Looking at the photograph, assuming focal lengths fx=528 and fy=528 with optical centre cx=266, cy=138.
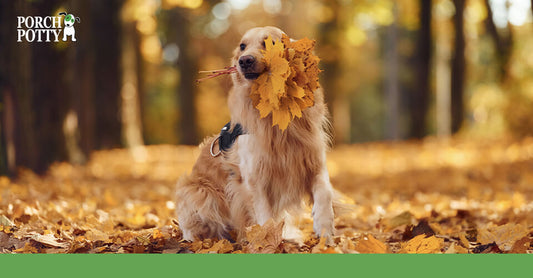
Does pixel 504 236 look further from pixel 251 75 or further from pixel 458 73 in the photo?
pixel 458 73

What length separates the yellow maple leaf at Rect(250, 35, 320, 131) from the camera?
3.17 meters

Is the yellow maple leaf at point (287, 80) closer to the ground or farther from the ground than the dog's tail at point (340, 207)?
farther from the ground

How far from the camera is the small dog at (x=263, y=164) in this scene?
3.43m

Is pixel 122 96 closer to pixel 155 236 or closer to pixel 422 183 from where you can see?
pixel 422 183

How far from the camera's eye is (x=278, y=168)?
3.52m

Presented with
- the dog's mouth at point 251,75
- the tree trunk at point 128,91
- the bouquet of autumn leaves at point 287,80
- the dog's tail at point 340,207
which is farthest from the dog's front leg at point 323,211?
the tree trunk at point 128,91

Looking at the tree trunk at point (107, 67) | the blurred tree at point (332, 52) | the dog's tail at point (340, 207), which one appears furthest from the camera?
the blurred tree at point (332, 52)

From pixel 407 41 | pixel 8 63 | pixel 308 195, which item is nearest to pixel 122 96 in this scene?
pixel 8 63

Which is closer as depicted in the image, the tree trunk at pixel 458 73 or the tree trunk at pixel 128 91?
the tree trunk at pixel 128 91

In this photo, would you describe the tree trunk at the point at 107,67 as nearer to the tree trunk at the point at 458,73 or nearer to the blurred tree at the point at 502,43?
the blurred tree at the point at 502,43

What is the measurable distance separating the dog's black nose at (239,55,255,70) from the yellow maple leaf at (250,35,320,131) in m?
0.08

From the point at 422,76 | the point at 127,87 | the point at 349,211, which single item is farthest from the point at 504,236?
the point at 422,76

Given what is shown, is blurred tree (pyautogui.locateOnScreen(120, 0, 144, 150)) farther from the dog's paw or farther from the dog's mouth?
the dog's paw

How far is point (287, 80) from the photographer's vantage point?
320 cm
